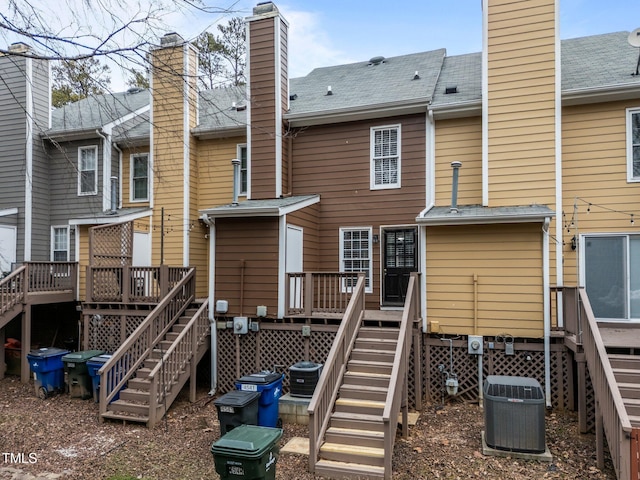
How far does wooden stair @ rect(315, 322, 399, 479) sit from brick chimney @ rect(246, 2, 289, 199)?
183 inches

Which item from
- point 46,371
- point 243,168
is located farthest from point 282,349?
point 243,168

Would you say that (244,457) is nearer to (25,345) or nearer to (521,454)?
(521,454)

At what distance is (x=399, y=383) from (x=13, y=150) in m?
13.5

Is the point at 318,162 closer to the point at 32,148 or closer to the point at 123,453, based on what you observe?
the point at 123,453

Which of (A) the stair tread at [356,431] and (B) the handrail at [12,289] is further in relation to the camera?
(B) the handrail at [12,289]

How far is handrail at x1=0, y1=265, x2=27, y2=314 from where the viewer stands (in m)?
10.2

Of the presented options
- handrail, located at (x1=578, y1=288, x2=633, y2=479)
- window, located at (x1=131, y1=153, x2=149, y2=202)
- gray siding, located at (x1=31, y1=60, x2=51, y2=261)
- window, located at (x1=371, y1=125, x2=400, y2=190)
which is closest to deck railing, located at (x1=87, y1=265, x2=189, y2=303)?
window, located at (x1=131, y1=153, x2=149, y2=202)

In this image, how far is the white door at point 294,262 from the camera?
9.14 m

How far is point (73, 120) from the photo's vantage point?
14602 millimetres

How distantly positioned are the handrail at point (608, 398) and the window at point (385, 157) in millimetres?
4764

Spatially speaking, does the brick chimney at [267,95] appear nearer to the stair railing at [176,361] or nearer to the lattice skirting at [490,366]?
the stair railing at [176,361]

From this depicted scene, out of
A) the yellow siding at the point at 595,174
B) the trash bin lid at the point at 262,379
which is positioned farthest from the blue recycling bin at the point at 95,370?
the yellow siding at the point at 595,174

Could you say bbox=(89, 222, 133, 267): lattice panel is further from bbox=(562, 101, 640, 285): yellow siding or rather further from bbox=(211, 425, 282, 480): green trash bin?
bbox=(562, 101, 640, 285): yellow siding

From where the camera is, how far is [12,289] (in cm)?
1042
